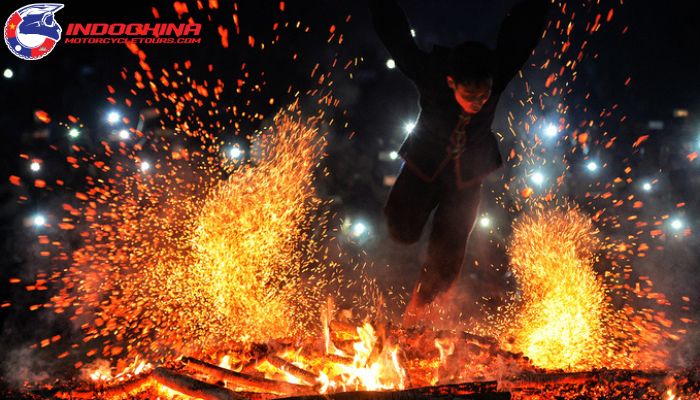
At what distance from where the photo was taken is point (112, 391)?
3.38 meters

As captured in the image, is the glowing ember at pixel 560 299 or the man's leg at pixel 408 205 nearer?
the man's leg at pixel 408 205

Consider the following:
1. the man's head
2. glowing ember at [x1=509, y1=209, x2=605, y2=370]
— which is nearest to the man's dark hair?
the man's head

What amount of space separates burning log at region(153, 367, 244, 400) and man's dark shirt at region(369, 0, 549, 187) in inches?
95.9

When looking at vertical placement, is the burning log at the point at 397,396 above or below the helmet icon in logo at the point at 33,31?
below

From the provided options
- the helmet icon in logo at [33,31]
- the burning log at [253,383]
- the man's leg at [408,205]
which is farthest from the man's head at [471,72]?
the helmet icon in logo at [33,31]

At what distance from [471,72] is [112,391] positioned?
391cm

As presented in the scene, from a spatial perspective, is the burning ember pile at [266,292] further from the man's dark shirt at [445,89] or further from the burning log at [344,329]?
the man's dark shirt at [445,89]

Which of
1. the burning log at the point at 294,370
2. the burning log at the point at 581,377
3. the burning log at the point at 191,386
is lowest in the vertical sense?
the burning log at the point at 191,386

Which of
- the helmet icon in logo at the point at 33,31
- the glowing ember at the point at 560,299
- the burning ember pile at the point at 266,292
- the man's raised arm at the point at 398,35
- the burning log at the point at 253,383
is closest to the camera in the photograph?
the man's raised arm at the point at 398,35

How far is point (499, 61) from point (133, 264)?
9137 millimetres

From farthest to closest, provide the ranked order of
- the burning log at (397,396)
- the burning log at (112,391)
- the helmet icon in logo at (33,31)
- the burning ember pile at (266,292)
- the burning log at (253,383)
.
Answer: the helmet icon in logo at (33,31) → the burning ember pile at (266,292) → the burning log at (253,383) → the burning log at (112,391) → the burning log at (397,396)

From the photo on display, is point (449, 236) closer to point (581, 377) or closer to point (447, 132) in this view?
point (447, 132)

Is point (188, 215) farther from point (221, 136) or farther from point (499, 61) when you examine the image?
point (499, 61)

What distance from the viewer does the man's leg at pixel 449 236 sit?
11.9 ft
